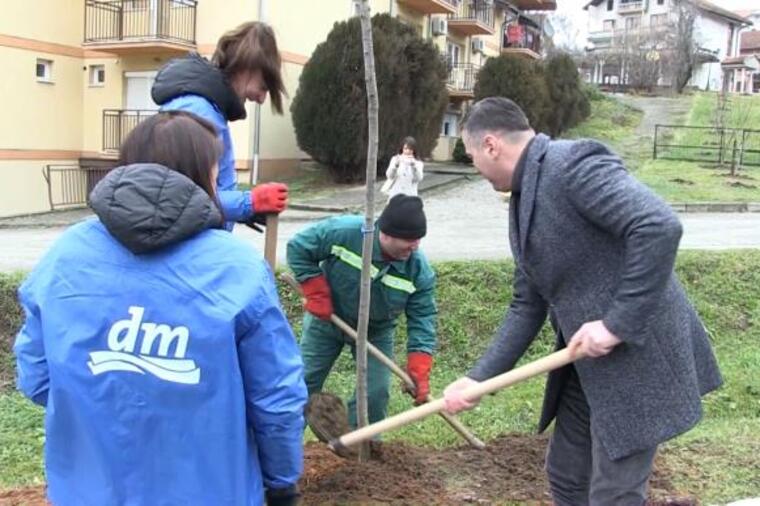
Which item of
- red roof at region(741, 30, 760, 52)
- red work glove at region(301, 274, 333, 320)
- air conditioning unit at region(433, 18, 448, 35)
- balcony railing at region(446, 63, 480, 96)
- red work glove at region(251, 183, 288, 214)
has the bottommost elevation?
red work glove at region(301, 274, 333, 320)

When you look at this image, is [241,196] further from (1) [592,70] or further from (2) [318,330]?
(1) [592,70]

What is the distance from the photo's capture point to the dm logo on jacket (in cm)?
170

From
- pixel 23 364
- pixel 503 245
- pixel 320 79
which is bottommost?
pixel 503 245

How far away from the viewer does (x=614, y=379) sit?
2486 mm

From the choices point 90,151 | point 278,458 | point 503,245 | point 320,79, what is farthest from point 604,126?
point 278,458

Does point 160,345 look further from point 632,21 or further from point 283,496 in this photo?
point 632,21

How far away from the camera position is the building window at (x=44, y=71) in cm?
1895

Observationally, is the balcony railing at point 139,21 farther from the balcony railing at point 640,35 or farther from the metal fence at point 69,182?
the balcony railing at point 640,35

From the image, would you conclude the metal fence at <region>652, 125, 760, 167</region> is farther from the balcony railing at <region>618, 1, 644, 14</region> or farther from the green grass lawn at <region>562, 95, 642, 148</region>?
the balcony railing at <region>618, 1, 644, 14</region>

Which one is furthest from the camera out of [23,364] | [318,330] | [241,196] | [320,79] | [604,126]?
[604,126]

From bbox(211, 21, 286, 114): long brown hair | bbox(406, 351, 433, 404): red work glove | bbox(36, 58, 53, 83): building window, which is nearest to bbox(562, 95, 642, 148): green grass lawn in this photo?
bbox(36, 58, 53, 83): building window

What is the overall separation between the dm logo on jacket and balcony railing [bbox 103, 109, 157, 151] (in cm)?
1822

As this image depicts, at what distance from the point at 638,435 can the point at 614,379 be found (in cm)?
18

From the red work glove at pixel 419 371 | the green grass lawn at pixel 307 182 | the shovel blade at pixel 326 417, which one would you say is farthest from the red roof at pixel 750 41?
the shovel blade at pixel 326 417
